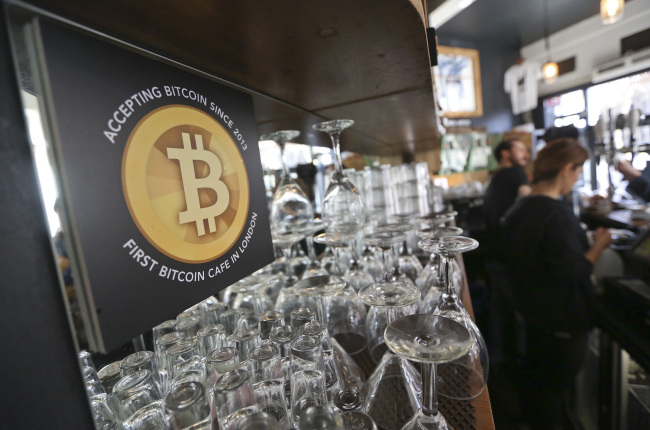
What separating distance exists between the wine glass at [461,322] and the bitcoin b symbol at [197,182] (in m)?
0.56

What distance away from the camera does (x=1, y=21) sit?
33cm

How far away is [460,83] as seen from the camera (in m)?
7.24

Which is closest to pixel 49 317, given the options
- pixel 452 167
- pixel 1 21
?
pixel 1 21

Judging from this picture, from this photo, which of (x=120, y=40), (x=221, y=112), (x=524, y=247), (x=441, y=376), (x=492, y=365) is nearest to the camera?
(x=120, y=40)

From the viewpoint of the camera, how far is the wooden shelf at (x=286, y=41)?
0.41 meters

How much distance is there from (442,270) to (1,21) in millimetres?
981

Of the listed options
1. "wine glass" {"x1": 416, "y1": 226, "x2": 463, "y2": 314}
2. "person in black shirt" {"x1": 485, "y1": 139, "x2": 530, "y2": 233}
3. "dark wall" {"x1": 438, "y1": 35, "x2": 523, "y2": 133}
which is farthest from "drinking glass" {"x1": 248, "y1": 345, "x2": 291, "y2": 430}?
"dark wall" {"x1": 438, "y1": 35, "x2": 523, "y2": 133}

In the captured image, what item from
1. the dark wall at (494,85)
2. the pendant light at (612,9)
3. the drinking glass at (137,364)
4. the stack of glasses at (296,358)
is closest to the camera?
the stack of glasses at (296,358)

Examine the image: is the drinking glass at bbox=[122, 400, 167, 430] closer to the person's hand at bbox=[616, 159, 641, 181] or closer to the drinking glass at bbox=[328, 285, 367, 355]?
the drinking glass at bbox=[328, 285, 367, 355]

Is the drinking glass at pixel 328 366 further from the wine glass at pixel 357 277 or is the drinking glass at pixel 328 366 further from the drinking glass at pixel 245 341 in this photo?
the wine glass at pixel 357 277

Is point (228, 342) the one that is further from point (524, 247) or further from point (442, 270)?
point (524, 247)

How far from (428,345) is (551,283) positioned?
1.96 meters

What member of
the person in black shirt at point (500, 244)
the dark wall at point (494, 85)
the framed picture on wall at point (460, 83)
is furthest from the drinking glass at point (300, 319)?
the dark wall at point (494, 85)

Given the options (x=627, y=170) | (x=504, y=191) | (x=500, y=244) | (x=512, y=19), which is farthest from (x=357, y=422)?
(x=512, y=19)
